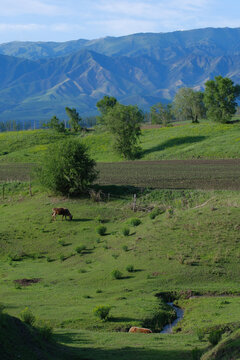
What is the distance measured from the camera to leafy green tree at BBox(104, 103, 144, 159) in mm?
104000

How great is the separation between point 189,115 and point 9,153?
62.5 meters

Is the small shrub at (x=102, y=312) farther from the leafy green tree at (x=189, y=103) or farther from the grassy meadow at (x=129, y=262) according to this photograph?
the leafy green tree at (x=189, y=103)

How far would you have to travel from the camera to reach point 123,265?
35.9 metres

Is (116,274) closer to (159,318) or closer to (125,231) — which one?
(159,318)

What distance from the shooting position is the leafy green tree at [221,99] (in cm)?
12938

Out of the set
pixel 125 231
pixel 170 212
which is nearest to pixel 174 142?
pixel 170 212

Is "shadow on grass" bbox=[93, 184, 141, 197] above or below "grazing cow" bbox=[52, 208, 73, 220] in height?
above

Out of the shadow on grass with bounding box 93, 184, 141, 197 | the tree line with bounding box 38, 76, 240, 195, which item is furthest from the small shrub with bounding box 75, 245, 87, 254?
the tree line with bounding box 38, 76, 240, 195

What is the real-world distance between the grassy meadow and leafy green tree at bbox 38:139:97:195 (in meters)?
1.80

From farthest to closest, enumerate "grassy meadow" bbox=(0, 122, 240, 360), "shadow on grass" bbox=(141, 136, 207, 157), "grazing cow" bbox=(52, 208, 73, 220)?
"shadow on grass" bbox=(141, 136, 207, 157) → "grazing cow" bbox=(52, 208, 73, 220) → "grassy meadow" bbox=(0, 122, 240, 360)

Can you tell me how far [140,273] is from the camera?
3391 centimetres

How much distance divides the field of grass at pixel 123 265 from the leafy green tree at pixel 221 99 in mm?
80897

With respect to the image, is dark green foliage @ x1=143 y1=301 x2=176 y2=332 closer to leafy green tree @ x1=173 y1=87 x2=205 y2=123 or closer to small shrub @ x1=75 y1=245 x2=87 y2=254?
small shrub @ x1=75 y1=245 x2=87 y2=254

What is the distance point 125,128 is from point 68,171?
48810 mm
